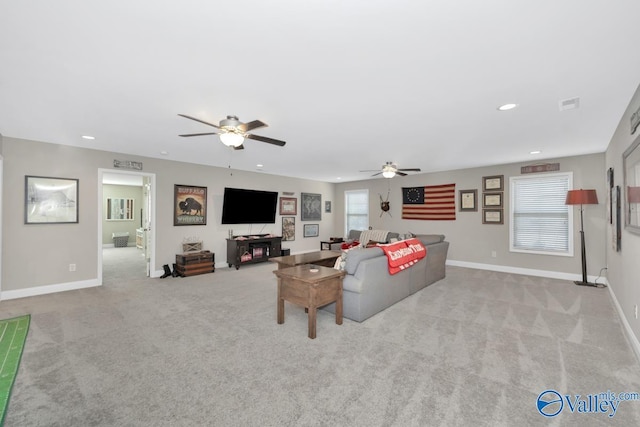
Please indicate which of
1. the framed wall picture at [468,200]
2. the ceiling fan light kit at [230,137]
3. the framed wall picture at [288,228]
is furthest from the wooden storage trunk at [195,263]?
the framed wall picture at [468,200]

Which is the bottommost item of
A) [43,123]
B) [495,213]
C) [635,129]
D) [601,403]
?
[601,403]

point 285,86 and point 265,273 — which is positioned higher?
point 285,86

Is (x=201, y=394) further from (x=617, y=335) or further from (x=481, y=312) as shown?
(x=617, y=335)

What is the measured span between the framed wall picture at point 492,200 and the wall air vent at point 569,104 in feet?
12.2

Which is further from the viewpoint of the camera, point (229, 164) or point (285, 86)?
point (229, 164)

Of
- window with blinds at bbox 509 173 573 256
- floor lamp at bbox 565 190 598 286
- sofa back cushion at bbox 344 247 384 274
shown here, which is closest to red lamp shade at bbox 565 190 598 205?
floor lamp at bbox 565 190 598 286

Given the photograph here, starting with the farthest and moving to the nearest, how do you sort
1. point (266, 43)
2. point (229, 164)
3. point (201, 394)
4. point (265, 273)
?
point (229, 164) → point (265, 273) → point (201, 394) → point (266, 43)

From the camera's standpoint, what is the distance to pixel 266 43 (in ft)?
6.27

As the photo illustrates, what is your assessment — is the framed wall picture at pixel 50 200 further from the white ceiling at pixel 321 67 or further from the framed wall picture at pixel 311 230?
the framed wall picture at pixel 311 230

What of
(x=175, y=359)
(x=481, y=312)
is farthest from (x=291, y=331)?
(x=481, y=312)

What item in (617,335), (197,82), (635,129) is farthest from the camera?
(617,335)

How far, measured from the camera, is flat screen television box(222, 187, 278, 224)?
6722 millimetres

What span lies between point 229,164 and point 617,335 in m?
6.76

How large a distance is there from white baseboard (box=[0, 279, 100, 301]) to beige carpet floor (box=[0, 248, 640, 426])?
26cm
